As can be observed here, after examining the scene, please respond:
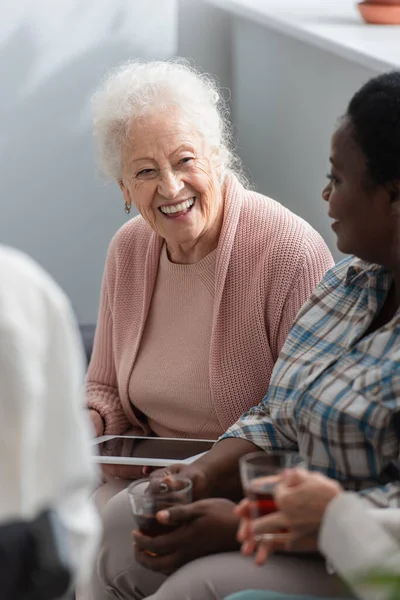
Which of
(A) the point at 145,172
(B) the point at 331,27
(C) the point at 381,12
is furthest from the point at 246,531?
(C) the point at 381,12

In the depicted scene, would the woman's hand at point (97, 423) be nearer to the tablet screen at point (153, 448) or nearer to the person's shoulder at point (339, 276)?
the tablet screen at point (153, 448)

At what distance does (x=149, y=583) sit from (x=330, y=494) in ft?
2.34

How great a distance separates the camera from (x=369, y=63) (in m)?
2.23

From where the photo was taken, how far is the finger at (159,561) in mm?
1740

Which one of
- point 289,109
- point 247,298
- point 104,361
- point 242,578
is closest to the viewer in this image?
point 242,578

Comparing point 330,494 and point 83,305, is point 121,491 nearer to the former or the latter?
point 330,494

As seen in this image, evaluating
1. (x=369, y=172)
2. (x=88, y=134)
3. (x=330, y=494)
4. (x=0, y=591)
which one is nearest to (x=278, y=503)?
(x=330, y=494)

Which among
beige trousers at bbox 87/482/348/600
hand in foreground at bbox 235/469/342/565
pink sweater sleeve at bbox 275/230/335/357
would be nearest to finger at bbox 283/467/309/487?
hand in foreground at bbox 235/469/342/565

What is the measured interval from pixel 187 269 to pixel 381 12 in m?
1.05

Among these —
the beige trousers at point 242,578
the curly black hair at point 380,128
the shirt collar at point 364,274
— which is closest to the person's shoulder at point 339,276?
the shirt collar at point 364,274

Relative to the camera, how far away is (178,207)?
2287mm

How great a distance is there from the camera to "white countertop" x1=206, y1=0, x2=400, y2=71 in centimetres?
231

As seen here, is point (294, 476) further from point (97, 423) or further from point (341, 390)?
point (97, 423)

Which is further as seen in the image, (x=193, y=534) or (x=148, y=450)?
(x=148, y=450)
